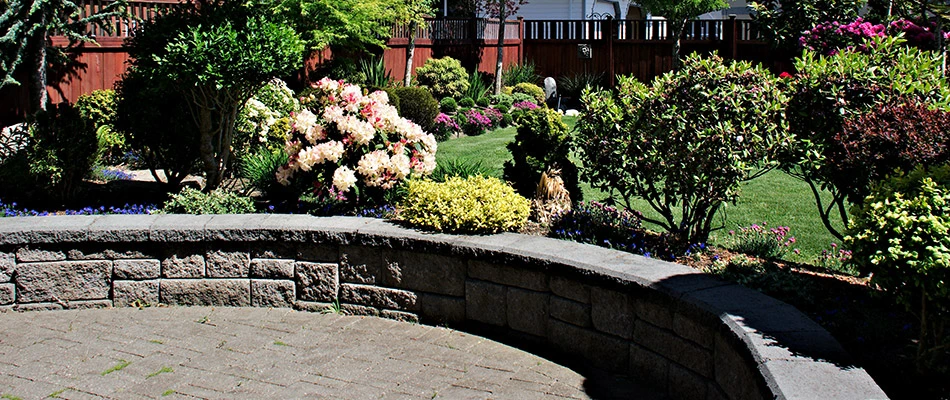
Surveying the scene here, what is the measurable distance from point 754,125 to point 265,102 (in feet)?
18.5

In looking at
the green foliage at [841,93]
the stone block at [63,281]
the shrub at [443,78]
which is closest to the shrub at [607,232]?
the green foliage at [841,93]

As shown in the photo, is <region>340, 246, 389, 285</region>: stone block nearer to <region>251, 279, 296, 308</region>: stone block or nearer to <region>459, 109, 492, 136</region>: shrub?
<region>251, 279, 296, 308</region>: stone block

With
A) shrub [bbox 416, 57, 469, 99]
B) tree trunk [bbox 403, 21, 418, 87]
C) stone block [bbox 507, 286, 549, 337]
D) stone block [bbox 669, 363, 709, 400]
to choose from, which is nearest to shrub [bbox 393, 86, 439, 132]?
shrub [bbox 416, 57, 469, 99]

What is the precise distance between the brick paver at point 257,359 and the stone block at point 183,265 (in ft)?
0.74

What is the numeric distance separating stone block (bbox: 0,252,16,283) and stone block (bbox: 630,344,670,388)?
393 centimetres

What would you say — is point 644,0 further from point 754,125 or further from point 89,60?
point 754,125

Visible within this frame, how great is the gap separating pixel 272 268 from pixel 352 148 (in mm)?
1130

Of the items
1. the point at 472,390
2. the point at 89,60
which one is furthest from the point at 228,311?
the point at 89,60

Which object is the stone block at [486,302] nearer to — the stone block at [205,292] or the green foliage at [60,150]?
the stone block at [205,292]

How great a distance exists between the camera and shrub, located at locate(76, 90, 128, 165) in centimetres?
1020

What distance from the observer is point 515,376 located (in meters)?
4.70

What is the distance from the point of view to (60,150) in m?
7.09

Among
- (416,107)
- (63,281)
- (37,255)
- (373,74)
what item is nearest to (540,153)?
(63,281)

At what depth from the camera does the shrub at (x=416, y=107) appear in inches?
556
